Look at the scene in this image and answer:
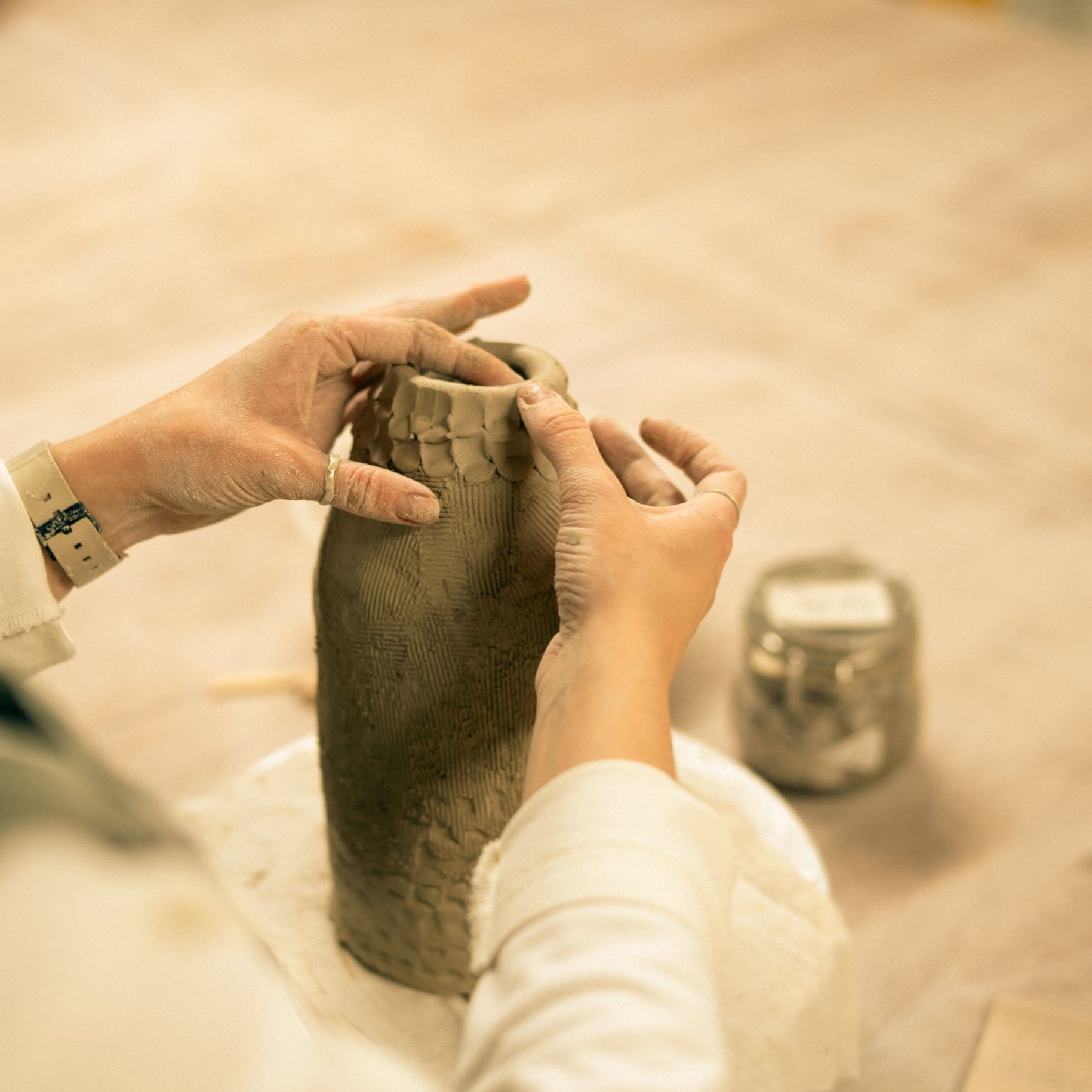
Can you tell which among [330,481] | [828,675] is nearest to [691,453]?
[330,481]

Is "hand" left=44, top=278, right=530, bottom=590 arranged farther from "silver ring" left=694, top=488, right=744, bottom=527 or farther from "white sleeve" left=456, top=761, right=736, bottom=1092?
"white sleeve" left=456, top=761, right=736, bottom=1092

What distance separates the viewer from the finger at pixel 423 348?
2.87 feet

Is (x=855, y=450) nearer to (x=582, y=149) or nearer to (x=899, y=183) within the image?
(x=899, y=183)

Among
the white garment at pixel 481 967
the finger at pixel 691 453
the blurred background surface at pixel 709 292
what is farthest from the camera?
the blurred background surface at pixel 709 292

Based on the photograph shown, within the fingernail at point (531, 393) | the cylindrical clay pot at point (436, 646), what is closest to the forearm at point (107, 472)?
the cylindrical clay pot at point (436, 646)

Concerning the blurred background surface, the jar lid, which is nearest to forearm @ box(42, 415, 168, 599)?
the blurred background surface

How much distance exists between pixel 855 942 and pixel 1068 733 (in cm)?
45

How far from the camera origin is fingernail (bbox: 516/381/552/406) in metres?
0.81

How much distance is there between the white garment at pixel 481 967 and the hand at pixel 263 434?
0.31 ft

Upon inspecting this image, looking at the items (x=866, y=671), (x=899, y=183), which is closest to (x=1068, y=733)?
(x=866, y=671)

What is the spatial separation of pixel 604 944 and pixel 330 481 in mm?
397

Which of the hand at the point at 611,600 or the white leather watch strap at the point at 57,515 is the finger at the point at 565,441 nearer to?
the hand at the point at 611,600

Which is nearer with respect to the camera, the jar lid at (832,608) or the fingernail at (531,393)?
the fingernail at (531,393)

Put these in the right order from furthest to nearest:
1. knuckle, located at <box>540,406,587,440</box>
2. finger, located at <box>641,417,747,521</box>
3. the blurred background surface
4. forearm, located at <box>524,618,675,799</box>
Answer: 1. the blurred background surface
2. finger, located at <box>641,417,747,521</box>
3. knuckle, located at <box>540,406,587,440</box>
4. forearm, located at <box>524,618,675,799</box>
